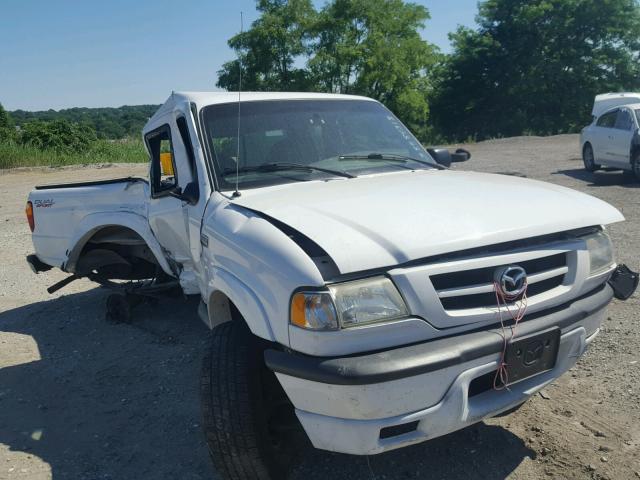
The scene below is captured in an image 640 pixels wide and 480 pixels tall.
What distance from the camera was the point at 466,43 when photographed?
43.6 metres

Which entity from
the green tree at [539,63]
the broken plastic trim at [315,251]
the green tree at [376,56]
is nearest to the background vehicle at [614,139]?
→ the broken plastic trim at [315,251]

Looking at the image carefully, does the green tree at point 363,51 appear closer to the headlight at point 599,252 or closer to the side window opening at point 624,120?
the side window opening at point 624,120

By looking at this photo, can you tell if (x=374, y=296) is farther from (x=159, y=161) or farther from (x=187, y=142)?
(x=159, y=161)

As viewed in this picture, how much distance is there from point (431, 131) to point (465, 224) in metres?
46.9

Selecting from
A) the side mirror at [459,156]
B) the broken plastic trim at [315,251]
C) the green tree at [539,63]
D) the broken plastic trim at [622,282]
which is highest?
the green tree at [539,63]

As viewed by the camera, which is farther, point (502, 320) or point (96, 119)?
point (96, 119)

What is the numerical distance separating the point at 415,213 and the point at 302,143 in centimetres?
141

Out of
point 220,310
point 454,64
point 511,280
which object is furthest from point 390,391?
point 454,64

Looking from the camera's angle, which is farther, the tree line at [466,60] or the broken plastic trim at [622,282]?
the tree line at [466,60]

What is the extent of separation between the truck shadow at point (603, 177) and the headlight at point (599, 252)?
9729mm

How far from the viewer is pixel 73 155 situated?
26109 mm

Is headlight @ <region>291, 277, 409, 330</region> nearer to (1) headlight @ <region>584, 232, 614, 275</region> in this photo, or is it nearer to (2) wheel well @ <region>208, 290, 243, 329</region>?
(2) wheel well @ <region>208, 290, 243, 329</region>

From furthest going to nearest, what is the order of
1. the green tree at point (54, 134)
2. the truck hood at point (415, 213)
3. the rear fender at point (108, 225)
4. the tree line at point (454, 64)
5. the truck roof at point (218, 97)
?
the tree line at point (454, 64)
the green tree at point (54, 134)
the rear fender at point (108, 225)
the truck roof at point (218, 97)
the truck hood at point (415, 213)

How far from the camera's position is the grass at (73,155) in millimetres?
23547
